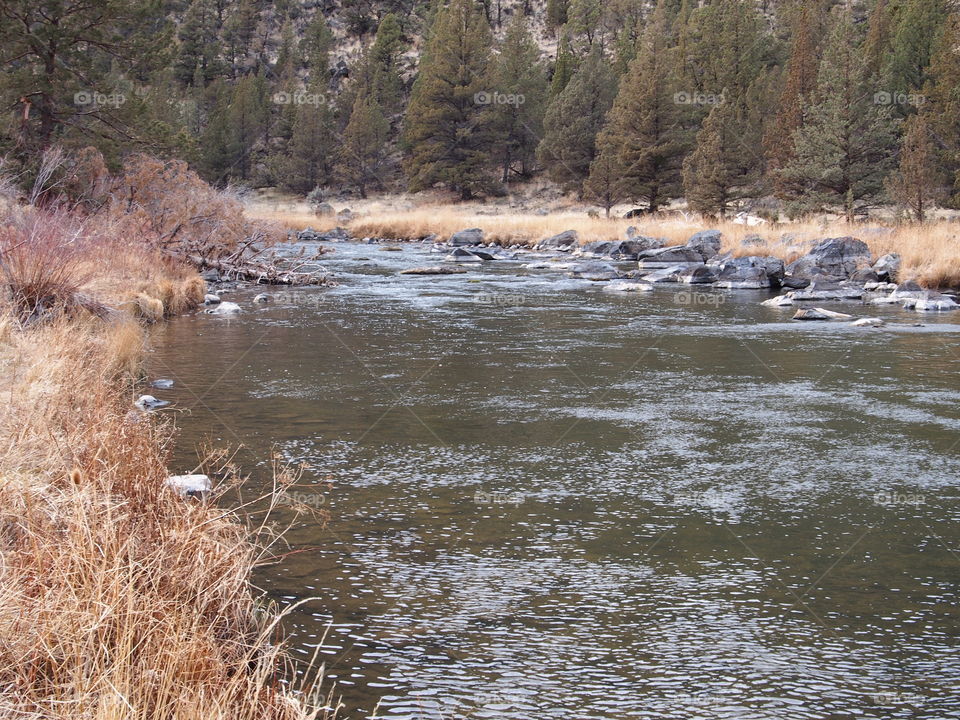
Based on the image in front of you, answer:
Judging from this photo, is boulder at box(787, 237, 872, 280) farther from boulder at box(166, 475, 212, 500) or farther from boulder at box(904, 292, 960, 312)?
boulder at box(166, 475, 212, 500)

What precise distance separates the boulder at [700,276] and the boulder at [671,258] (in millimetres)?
3103

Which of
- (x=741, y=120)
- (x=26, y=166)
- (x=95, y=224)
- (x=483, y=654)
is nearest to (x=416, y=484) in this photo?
(x=483, y=654)

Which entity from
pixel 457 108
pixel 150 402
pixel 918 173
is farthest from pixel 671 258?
pixel 457 108

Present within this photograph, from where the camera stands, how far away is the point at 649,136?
4528 centimetres

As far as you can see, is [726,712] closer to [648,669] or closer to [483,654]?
[648,669]

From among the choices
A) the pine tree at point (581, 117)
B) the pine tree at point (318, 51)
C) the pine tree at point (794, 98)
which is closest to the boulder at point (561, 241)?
the pine tree at point (794, 98)

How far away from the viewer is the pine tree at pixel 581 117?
55.8 metres

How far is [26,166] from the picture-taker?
21938 mm

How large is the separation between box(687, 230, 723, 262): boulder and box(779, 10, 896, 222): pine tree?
20.9ft

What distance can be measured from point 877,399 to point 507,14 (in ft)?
315

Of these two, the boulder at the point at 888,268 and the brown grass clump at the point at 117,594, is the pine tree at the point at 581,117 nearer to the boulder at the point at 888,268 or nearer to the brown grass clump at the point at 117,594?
the boulder at the point at 888,268

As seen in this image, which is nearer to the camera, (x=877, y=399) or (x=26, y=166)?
(x=877, y=399)

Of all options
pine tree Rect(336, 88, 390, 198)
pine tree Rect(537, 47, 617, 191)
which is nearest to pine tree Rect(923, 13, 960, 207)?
pine tree Rect(537, 47, 617, 191)

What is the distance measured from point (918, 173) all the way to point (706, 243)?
6.26 meters
